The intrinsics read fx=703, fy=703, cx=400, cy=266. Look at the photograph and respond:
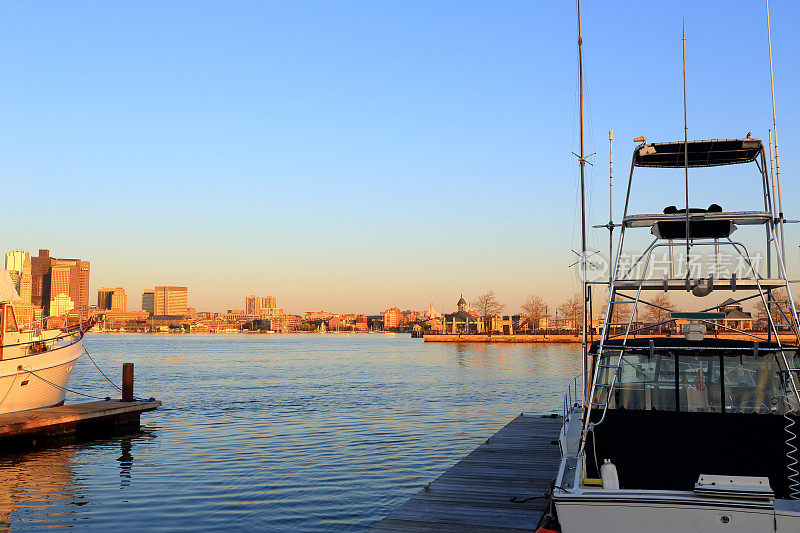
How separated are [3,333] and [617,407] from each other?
77.2ft

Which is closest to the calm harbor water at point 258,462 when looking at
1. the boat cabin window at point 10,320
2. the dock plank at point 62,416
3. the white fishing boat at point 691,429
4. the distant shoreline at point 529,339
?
the dock plank at point 62,416

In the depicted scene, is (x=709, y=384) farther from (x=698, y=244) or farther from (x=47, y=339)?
(x=47, y=339)

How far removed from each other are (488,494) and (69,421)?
1750 cm

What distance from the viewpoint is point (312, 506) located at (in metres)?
17.5

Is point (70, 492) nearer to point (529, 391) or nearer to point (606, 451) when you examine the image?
point (606, 451)

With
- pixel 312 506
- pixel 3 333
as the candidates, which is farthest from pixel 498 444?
pixel 3 333

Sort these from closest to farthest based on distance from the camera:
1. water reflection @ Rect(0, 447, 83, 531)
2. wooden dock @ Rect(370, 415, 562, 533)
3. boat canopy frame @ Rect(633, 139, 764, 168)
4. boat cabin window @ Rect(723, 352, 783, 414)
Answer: boat cabin window @ Rect(723, 352, 783, 414) < wooden dock @ Rect(370, 415, 562, 533) < boat canopy frame @ Rect(633, 139, 764, 168) < water reflection @ Rect(0, 447, 83, 531)

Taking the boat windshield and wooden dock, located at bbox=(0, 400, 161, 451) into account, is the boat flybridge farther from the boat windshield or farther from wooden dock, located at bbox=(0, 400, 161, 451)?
wooden dock, located at bbox=(0, 400, 161, 451)

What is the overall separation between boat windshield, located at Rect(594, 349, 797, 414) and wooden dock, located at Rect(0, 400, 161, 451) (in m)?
20.5

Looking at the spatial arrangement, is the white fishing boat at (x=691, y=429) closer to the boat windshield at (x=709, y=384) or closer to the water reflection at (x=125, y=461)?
the boat windshield at (x=709, y=384)

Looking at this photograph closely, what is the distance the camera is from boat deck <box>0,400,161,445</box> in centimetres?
2302

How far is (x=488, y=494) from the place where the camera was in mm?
13773

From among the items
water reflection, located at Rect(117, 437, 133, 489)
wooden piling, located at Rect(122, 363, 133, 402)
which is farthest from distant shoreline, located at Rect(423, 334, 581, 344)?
water reflection, located at Rect(117, 437, 133, 489)

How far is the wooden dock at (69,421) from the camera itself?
2303cm
